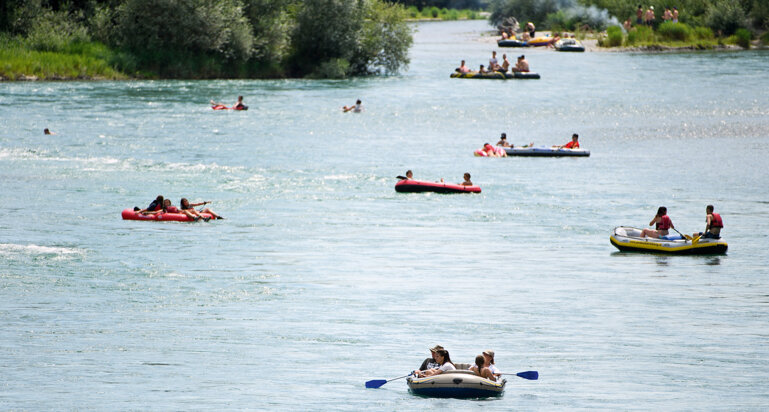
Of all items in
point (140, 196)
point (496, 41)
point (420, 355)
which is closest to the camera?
point (420, 355)

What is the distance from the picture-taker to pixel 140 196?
4575 centimetres

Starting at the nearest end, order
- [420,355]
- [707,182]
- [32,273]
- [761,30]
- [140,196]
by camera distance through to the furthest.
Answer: [420,355] < [32,273] < [140,196] < [707,182] < [761,30]

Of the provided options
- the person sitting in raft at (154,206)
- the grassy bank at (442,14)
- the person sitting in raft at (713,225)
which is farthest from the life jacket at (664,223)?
the grassy bank at (442,14)

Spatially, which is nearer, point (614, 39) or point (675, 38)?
point (614, 39)

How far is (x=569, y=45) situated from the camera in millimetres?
114250

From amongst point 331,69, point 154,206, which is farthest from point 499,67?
point 154,206

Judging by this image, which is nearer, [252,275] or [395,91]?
[252,275]

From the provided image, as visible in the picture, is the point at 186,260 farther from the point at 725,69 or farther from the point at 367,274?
the point at 725,69

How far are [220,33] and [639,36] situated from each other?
4519 centimetres

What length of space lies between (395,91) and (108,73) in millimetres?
20801

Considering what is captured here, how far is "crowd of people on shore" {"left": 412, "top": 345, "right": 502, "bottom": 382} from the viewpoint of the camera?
2417 centimetres

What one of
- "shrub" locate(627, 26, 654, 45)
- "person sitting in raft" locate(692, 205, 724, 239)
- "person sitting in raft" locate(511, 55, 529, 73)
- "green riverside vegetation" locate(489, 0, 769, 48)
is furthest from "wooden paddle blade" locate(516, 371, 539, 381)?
"shrub" locate(627, 26, 654, 45)

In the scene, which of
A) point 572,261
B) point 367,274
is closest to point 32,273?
point 367,274

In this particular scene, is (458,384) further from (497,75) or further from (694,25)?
(694,25)
